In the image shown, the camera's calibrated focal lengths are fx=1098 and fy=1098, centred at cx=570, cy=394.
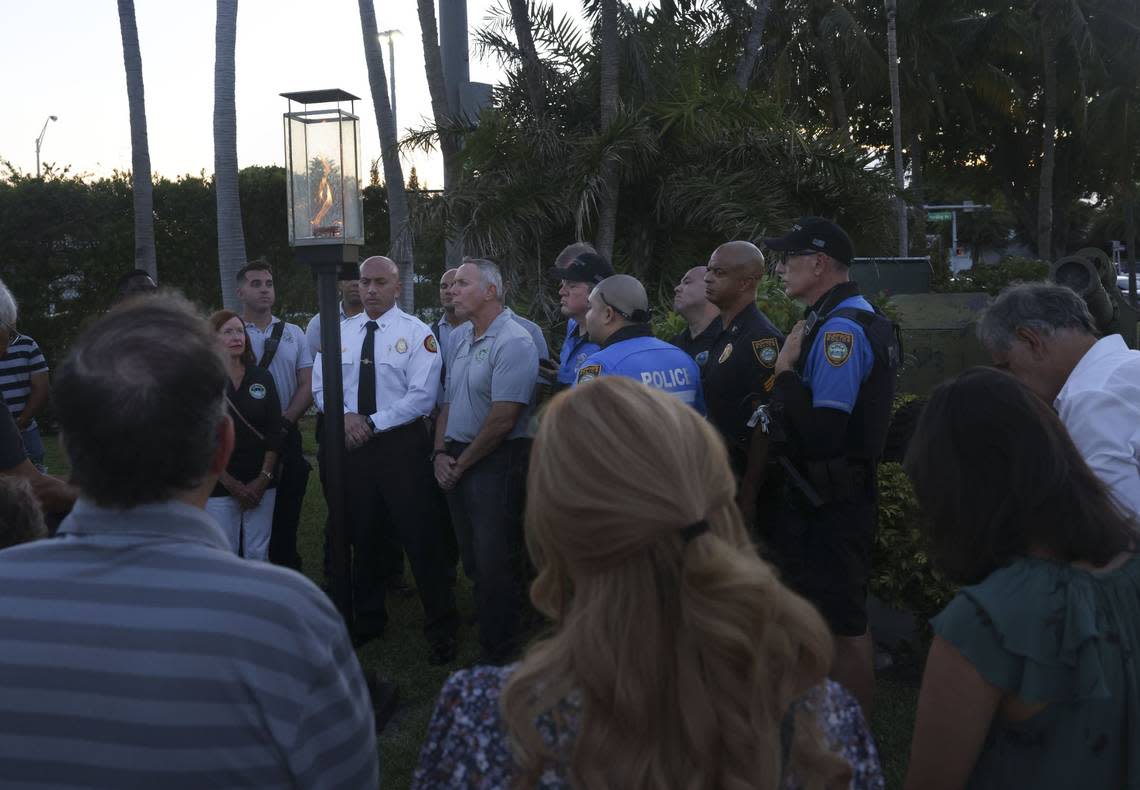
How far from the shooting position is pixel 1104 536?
79.7 inches

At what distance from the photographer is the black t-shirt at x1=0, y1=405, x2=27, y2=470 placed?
335 cm

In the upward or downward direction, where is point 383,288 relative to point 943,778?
upward

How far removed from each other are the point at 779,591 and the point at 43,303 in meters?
17.6

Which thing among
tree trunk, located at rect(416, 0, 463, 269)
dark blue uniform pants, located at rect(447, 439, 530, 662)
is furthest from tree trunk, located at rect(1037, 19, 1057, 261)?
dark blue uniform pants, located at rect(447, 439, 530, 662)

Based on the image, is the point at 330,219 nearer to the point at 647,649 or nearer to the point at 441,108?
the point at 647,649

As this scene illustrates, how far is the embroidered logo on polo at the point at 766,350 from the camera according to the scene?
4797 millimetres

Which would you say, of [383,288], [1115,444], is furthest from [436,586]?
[1115,444]

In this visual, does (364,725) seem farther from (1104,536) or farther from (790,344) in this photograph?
(790,344)

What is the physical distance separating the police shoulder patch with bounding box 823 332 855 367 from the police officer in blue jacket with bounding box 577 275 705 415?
2.42ft

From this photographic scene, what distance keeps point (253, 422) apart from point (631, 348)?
2370mm

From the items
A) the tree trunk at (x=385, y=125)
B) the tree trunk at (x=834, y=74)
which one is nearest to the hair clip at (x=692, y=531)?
the tree trunk at (x=385, y=125)

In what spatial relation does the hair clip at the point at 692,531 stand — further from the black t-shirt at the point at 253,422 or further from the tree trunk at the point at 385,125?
the tree trunk at the point at 385,125

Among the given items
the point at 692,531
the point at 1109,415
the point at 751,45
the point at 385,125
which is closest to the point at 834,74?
the point at 751,45

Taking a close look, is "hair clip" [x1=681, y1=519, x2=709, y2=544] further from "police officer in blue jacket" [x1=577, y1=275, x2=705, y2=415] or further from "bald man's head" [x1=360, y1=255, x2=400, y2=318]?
"bald man's head" [x1=360, y1=255, x2=400, y2=318]
